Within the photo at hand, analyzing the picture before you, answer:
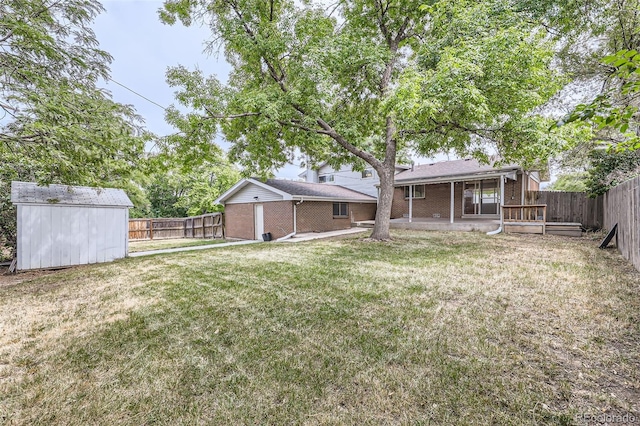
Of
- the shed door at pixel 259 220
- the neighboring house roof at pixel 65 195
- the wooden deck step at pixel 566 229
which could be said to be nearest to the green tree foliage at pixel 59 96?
the neighboring house roof at pixel 65 195

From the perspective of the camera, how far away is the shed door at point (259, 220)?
16.2 meters

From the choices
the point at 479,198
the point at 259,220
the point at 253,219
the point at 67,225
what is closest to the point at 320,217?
the point at 259,220

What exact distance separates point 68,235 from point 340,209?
43.0 ft

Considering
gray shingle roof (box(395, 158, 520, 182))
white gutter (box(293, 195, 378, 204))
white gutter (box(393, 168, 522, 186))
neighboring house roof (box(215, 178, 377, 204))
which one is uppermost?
gray shingle roof (box(395, 158, 520, 182))

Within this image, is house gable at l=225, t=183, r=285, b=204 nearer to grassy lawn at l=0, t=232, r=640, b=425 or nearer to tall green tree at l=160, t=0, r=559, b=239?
tall green tree at l=160, t=0, r=559, b=239

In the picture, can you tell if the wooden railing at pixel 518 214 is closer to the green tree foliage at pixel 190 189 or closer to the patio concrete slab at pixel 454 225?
the patio concrete slab at pixel 454 225

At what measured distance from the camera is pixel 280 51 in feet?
31.6

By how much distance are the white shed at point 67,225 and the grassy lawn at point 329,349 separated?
2.84m

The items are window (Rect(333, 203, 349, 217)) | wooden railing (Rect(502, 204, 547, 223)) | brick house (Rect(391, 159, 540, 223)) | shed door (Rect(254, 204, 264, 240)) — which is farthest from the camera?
window (Rect(333, 203, 349, 217))

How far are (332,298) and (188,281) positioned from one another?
127 inches

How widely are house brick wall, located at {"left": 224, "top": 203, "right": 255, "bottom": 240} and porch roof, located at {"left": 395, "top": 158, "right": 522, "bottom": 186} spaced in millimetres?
9130

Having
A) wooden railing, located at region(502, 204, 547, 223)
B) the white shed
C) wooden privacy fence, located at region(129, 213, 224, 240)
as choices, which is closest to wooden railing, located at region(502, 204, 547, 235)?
wooden railing, located at region(502, 204, 547, 223)

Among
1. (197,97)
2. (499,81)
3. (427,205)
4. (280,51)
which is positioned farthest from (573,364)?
(427,205)

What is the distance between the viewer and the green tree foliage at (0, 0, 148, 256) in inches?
202
